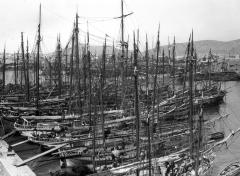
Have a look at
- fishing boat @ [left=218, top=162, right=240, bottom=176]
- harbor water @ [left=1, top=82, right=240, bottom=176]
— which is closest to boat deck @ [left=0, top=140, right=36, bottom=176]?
harbor water @ [left=1, top=82, right=240, bottom=176]

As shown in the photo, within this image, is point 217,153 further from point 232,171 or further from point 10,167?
point 10,167

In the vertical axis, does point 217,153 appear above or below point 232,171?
below

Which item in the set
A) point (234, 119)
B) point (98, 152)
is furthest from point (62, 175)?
point (234, 119)

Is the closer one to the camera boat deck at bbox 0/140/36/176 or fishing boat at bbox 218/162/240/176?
boat deck at bbox 0/140/36/176

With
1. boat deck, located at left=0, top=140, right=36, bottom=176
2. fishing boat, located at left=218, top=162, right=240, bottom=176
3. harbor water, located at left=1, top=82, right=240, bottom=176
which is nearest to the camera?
boat deck, located at left=0, top=140, right=36, bottom=176

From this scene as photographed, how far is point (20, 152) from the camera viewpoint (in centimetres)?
3450

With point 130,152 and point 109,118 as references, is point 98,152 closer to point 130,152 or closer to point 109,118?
point 130,152

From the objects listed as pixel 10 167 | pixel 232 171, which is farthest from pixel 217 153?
pixel 10 167

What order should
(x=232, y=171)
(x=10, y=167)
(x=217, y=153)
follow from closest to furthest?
(x=232, y=171) → (x=10, y=167) → (x=217, y=153)

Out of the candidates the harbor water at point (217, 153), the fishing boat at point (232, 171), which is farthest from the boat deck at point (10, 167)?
A: the fishing boat at point (232, 171)

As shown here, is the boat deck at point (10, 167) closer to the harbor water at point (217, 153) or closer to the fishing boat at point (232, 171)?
the harbor water at point (217, 153)

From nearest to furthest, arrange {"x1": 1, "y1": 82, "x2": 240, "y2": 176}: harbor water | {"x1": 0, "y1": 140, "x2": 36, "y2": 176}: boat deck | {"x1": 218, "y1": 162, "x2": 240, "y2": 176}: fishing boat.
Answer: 1. {"x1": 0, "y1": 140, "x2": 36, "y2": 176}: boat deck
2. {"x1": 218, "y1": 162, "x2": 240, "y2": 176}: fishing boat
3. {"x1": 1, "y1": 82, "x2": 240, "y2": 176}: harbor water

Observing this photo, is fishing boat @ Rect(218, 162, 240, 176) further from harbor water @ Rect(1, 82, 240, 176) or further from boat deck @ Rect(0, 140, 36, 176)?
boat deck @ Rect(0, 140, 36, 176)

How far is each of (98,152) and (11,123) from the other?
16.4 m
